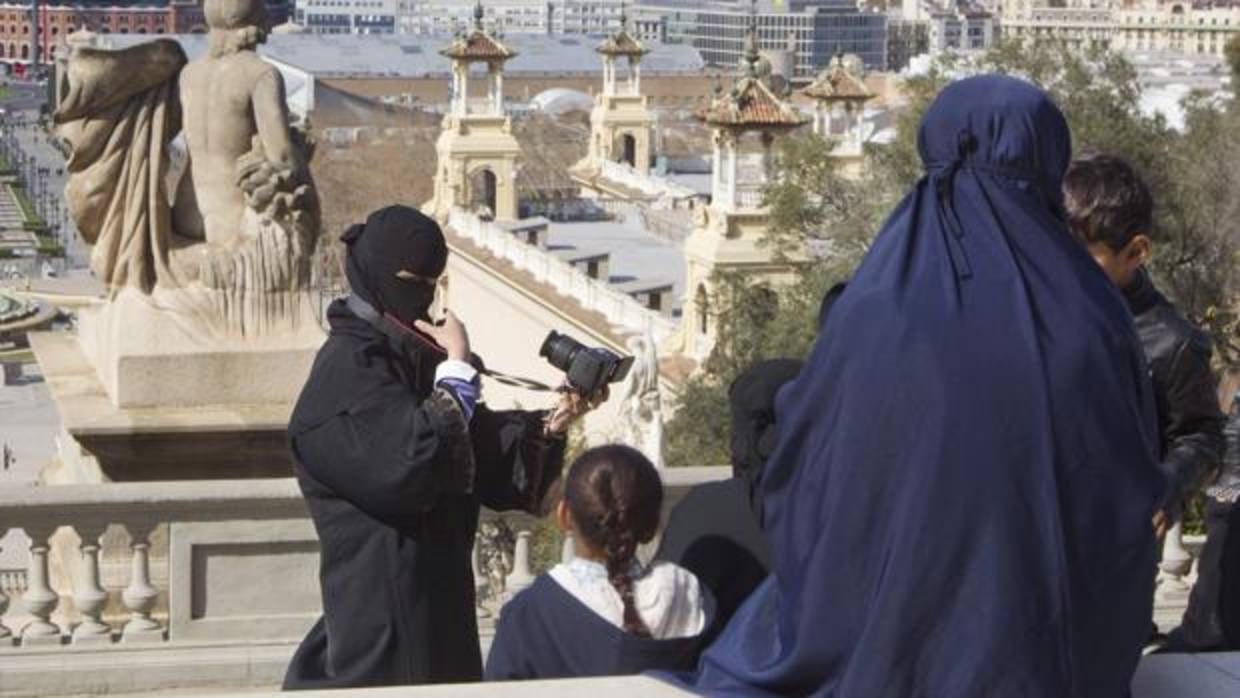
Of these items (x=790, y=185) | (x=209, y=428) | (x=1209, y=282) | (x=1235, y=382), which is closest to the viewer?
(x=209, y=428)

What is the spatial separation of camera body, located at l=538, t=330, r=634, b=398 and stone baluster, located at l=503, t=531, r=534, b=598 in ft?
7.49

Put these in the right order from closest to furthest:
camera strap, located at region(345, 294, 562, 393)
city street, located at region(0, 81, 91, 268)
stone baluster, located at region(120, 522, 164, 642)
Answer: camera strap, located at region(345, 294, 562, 393), stone baluster, located at region(120, 522, 164, 642), city street, located at region(0, 81, 91, 268)

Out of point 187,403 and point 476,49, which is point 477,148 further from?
point 187,403

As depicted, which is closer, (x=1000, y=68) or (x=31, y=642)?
(x=31, y=642)

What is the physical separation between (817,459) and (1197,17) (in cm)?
17668

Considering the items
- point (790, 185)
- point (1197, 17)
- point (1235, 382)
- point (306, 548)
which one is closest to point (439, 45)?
point (1197, 17)

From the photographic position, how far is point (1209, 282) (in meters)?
26.2

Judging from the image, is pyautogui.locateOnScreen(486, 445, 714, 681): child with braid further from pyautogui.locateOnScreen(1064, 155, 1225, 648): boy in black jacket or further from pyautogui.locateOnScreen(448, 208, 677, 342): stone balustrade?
pyautogui.locateOnScreen(448, 208, 677, 342): stone balustrade

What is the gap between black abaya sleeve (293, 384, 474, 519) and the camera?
5.61 m

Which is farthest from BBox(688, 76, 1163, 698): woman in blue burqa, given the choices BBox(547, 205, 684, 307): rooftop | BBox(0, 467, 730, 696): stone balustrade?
BBox(547, 205, 684, 307): rooftop

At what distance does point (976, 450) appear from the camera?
4781mm

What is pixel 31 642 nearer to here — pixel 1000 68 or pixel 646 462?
pixel 646 462

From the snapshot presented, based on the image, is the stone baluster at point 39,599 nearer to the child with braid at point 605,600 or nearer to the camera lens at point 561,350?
the camera lens at point 561,350

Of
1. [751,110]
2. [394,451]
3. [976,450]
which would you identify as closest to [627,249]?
[751,110]
